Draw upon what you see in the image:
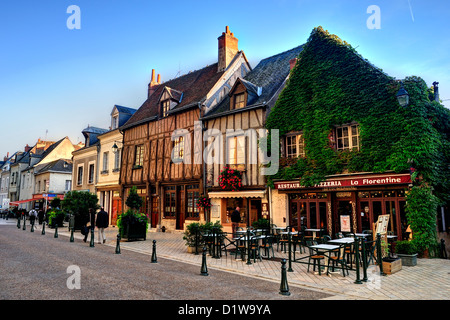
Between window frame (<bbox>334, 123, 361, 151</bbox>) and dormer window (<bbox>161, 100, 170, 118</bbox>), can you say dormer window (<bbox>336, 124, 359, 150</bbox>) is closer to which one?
window frame (<bbox>334, 123, 361, 151</bbox>)

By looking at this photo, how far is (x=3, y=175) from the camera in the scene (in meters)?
45.1

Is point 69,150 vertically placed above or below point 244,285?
above

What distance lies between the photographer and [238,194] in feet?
46.4

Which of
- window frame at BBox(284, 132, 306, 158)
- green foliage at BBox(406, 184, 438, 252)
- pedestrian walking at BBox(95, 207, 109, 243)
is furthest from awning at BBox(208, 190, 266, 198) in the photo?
green foliage at BBox(406, 184, 438, 252)

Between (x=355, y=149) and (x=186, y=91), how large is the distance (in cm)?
1195

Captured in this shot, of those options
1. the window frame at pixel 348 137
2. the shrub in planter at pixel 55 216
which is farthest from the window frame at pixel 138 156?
the window frame at pixel 348 137

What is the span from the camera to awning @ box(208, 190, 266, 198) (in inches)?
535

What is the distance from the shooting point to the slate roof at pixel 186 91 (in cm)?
A: 1780

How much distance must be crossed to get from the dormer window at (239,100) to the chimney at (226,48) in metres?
3.72

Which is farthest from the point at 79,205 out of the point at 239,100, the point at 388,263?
the point at 388,263

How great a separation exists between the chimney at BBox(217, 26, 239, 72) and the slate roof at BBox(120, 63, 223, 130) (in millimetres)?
679
